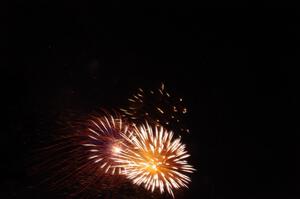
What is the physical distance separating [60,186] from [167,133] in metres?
2.29

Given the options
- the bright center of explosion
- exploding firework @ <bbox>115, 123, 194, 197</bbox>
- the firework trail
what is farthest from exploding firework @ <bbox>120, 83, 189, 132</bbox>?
the bright center of explosion

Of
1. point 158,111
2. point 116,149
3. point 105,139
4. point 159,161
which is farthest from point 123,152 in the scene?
point 158,111

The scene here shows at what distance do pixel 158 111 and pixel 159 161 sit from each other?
1.04m

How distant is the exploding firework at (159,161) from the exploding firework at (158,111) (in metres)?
0.31

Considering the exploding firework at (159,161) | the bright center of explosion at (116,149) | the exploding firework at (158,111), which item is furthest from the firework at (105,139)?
the exploding firework at (158,111)

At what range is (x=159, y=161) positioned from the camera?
653cm

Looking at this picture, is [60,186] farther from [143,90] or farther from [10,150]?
[143,90]

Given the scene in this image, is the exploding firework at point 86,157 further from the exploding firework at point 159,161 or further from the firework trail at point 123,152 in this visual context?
the exploding firework at point 159,161

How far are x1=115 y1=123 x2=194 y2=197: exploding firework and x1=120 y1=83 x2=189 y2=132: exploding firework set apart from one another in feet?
1.01

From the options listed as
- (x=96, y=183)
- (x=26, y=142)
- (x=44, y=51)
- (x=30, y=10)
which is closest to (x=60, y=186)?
(x=96, y=183)

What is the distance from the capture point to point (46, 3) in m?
9.16

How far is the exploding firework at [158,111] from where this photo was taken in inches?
272

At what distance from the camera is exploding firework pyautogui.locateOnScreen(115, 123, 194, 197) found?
653 centimetres

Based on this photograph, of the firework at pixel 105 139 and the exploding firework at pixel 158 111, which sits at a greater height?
the exploding firework at pixel 158 111
